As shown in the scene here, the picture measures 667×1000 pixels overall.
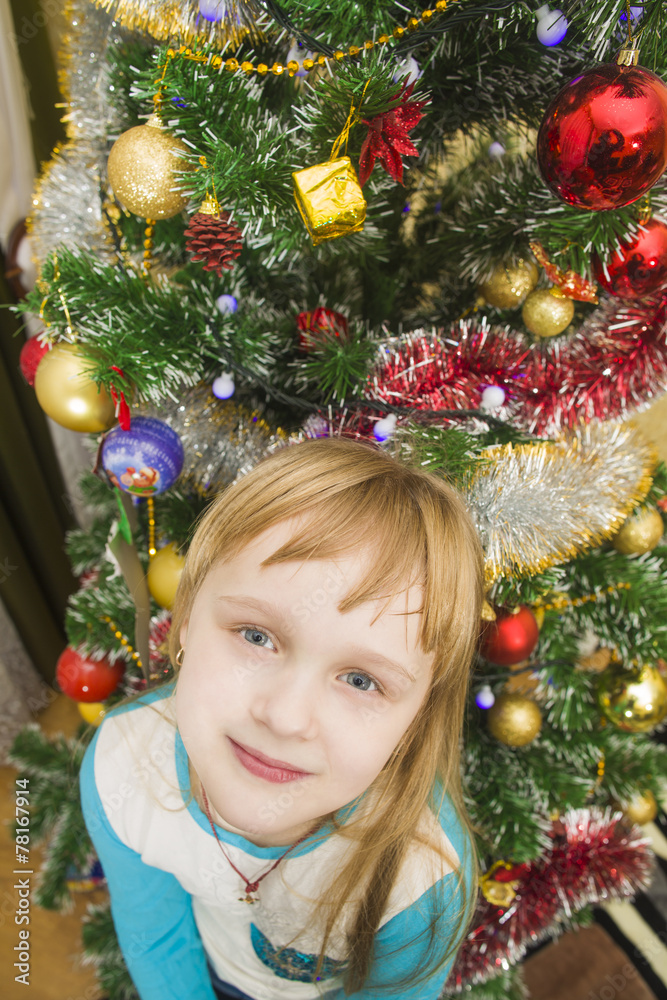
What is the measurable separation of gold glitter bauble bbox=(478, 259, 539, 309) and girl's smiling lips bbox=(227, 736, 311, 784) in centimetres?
57

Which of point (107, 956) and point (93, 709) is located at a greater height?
point (93, 709)

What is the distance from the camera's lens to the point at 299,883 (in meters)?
0.65

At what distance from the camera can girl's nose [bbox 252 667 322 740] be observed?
47cm

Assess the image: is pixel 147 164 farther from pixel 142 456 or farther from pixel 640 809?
pixel 640 809

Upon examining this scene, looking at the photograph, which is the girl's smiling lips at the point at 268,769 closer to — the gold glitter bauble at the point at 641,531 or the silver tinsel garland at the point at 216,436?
the silver tinsel garland at the point at 216,436

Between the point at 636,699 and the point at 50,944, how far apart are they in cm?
114

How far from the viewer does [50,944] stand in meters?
1.07

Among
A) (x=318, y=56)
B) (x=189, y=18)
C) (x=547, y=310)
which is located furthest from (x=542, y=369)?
(x=189, y=18)

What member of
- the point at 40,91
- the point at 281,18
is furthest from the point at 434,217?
the point at 40,91

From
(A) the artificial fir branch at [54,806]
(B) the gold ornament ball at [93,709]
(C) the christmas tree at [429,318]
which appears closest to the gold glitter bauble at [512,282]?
(C) the christmas tree at [429,318]

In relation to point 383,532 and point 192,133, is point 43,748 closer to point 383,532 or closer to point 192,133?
point 383,532

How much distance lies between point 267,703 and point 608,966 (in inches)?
42.3

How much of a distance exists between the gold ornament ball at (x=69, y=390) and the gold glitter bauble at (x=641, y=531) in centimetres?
68

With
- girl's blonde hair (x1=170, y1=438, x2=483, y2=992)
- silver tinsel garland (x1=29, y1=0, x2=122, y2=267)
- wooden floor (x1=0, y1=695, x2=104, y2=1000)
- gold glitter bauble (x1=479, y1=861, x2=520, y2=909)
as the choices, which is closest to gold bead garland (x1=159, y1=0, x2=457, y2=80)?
silver tinsel garland (x1=29, y1=0, x2=122, y2=267)
